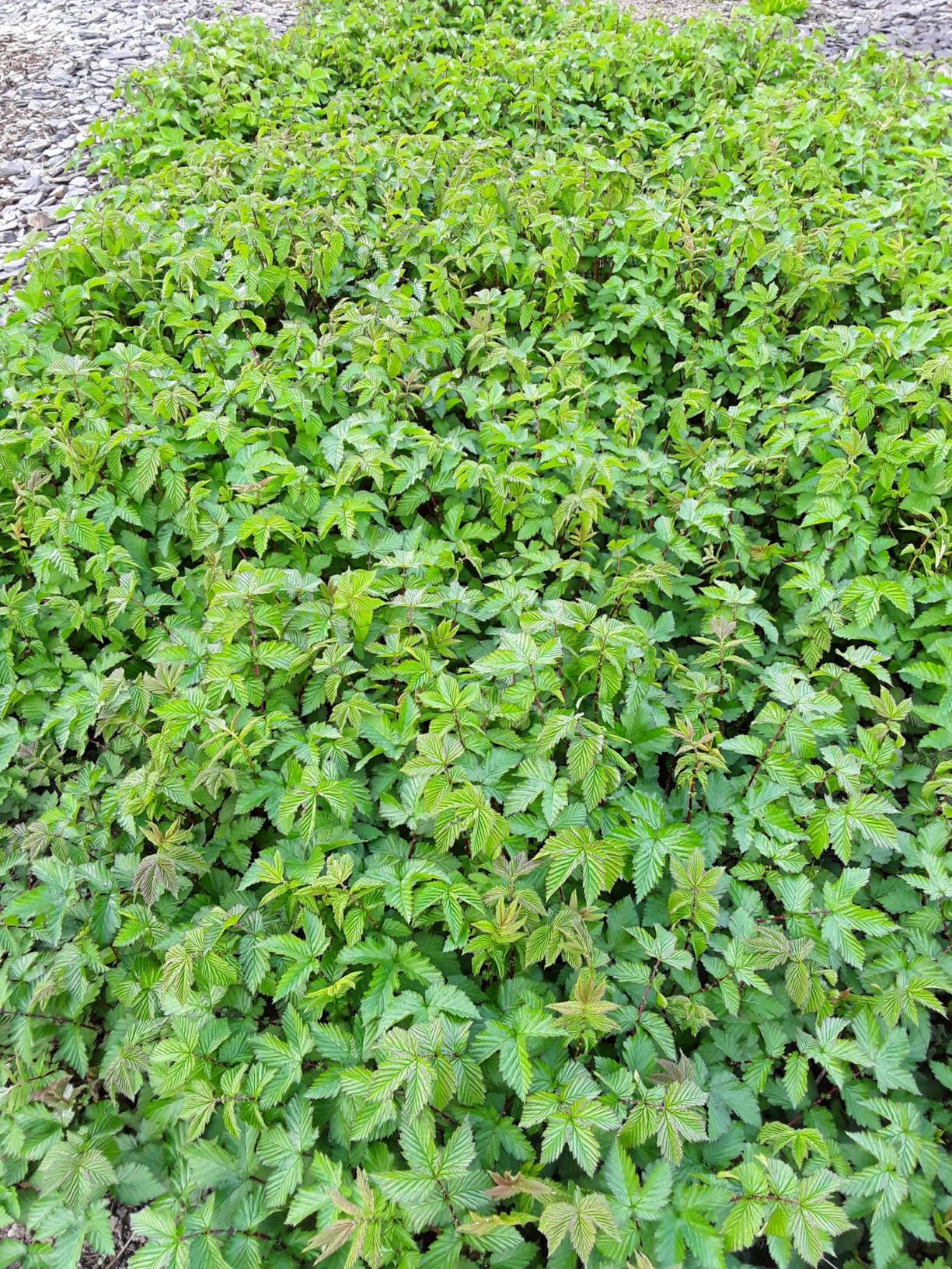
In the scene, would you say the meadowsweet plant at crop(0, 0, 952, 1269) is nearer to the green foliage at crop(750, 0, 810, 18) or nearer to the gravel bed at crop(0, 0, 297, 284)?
the gravel bed at crop(0, 0, 297, 284)

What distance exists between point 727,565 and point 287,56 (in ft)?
17.7

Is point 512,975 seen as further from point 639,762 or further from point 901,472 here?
point 901,472

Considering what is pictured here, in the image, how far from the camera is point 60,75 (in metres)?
6.15

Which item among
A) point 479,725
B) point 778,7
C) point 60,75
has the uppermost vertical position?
point 60,75

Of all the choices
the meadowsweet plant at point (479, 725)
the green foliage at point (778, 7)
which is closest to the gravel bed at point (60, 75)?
the meadowsweet plant at point (479, 725)

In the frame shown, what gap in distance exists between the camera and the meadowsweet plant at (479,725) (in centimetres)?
181

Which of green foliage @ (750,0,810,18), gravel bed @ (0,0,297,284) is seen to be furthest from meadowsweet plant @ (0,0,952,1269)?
green foliage @ (750,0,810,18)

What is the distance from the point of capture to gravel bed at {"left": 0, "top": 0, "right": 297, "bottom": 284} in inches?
199

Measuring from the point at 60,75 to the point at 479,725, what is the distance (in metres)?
6.96

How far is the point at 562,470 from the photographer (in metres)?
3.07

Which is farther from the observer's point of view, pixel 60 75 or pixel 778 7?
pixel 778 7

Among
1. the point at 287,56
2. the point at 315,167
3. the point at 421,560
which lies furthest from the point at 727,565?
the point at 287,56

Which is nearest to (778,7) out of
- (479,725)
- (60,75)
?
(60,75)

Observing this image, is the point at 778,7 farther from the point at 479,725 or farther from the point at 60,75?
the point at 479,725
